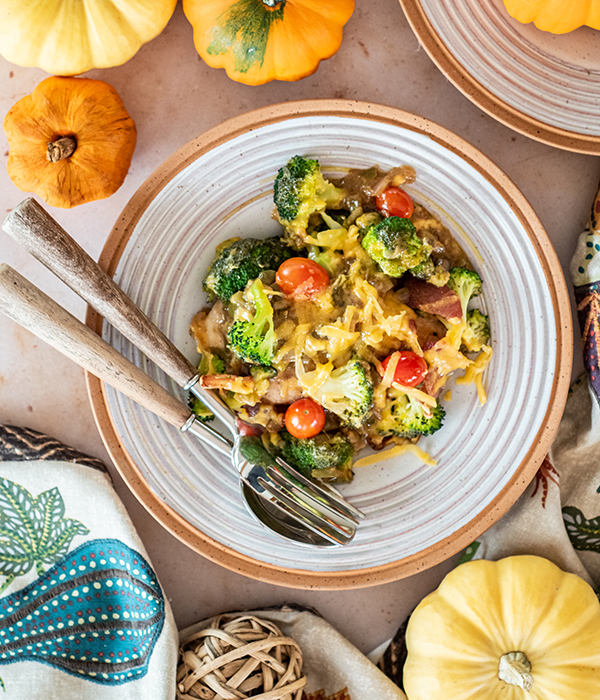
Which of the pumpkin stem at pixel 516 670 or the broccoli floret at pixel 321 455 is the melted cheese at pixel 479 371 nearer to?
the broccoli floret at pixel 321 455

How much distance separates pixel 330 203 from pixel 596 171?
1.62 m

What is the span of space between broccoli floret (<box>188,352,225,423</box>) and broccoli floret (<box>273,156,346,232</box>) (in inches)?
30.2

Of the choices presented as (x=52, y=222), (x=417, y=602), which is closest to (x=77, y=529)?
(x=52, y=222)

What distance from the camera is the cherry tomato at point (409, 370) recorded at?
284 centimetres

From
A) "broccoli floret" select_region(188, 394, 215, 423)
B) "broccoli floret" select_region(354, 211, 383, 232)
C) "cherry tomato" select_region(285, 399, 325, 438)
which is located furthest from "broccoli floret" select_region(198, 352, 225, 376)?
"broccoli floret" select_region(354, 211, 383, 232)

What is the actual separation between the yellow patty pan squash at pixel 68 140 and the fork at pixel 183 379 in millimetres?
540

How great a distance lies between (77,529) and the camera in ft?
11.0

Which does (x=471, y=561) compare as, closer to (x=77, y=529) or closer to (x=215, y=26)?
(x=77, y=529)

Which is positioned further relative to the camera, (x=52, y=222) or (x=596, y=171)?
(x=596, y=171)

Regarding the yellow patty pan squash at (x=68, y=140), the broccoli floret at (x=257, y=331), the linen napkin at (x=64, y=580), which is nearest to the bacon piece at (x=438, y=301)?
the broccoli floret at (x=257, y=331)

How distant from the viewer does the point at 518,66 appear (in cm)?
304

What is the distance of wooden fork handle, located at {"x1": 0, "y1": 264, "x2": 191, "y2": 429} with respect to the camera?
2504mm

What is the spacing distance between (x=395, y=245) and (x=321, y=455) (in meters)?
1.08

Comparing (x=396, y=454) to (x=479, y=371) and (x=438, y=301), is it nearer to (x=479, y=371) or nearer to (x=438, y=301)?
(x=479, y=371)
